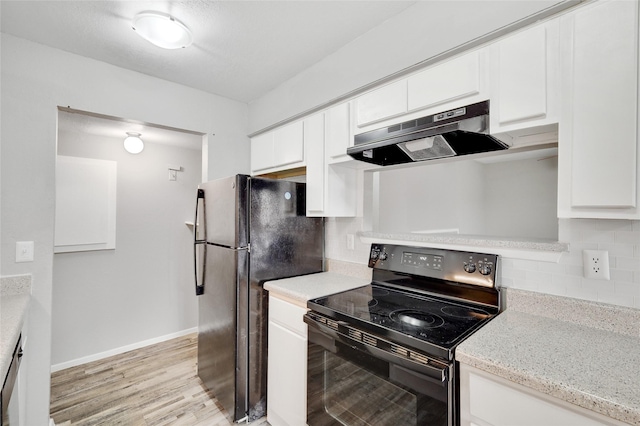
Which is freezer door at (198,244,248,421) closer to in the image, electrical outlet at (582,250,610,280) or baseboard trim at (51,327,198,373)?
baseboard trim at (51,327,198,373)

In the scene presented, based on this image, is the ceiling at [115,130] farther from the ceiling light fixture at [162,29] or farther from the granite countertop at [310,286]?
the granite countertop at [310,286]

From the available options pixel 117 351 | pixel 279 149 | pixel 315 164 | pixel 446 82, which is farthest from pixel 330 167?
pixel 117 351

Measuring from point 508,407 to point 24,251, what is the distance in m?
2.58

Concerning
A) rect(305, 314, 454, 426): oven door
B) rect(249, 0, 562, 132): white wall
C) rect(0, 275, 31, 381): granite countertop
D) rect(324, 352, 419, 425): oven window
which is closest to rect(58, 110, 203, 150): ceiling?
rect(249, 0, 562, 132): white wall

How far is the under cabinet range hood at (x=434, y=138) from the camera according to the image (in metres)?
1.25

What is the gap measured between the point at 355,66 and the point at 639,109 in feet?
4.58

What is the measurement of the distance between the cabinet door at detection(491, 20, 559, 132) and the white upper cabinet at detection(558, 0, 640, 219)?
4cm

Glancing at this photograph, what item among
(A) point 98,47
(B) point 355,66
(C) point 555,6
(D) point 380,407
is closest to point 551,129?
(C) point 555,6

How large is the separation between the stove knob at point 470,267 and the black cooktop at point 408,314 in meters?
0.17

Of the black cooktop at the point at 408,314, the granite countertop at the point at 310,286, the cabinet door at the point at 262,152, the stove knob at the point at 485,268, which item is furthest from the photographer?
the cabinet door at the point at 262,152

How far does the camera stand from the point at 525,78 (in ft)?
3.84

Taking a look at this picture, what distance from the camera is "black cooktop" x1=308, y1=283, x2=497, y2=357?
1.12 m

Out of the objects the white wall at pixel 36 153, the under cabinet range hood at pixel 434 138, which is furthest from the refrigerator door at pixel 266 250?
the white wall at pixel 36 153

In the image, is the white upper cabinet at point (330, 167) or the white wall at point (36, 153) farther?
the white upper cabinet at point (330, 167)
